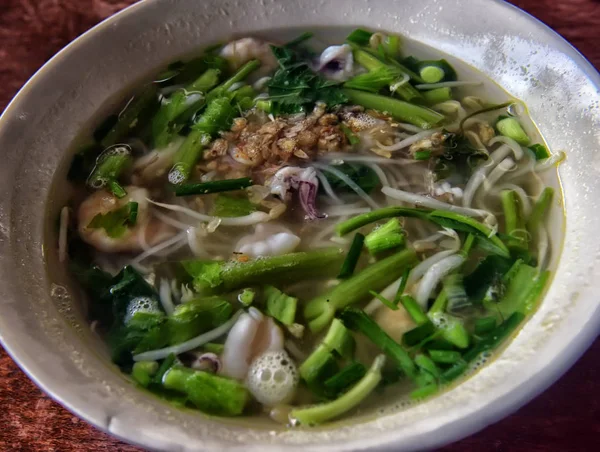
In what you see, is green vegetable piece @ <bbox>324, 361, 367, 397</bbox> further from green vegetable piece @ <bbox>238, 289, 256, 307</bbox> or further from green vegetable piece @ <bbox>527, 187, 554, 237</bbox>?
green vegetable piece @ <bbox>527, 187, 554, 237</bbox>

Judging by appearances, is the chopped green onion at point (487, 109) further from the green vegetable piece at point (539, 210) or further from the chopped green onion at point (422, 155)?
the green vegetable piece at point (539, 210)

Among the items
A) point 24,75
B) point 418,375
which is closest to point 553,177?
point 418,375

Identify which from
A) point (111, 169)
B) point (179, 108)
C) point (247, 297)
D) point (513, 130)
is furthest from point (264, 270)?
point (513, 130)

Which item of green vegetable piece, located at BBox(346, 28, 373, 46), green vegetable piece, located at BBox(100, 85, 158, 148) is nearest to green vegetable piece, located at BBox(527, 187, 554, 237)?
green vegetable piece, located at BBox(346, 28, 373, 46)

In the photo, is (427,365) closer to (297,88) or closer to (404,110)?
(404,110)

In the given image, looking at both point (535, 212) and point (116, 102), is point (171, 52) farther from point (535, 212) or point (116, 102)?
point (535, 212)

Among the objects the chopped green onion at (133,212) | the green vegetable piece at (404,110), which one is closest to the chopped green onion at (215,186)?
the chopped green onion at (133,212)
